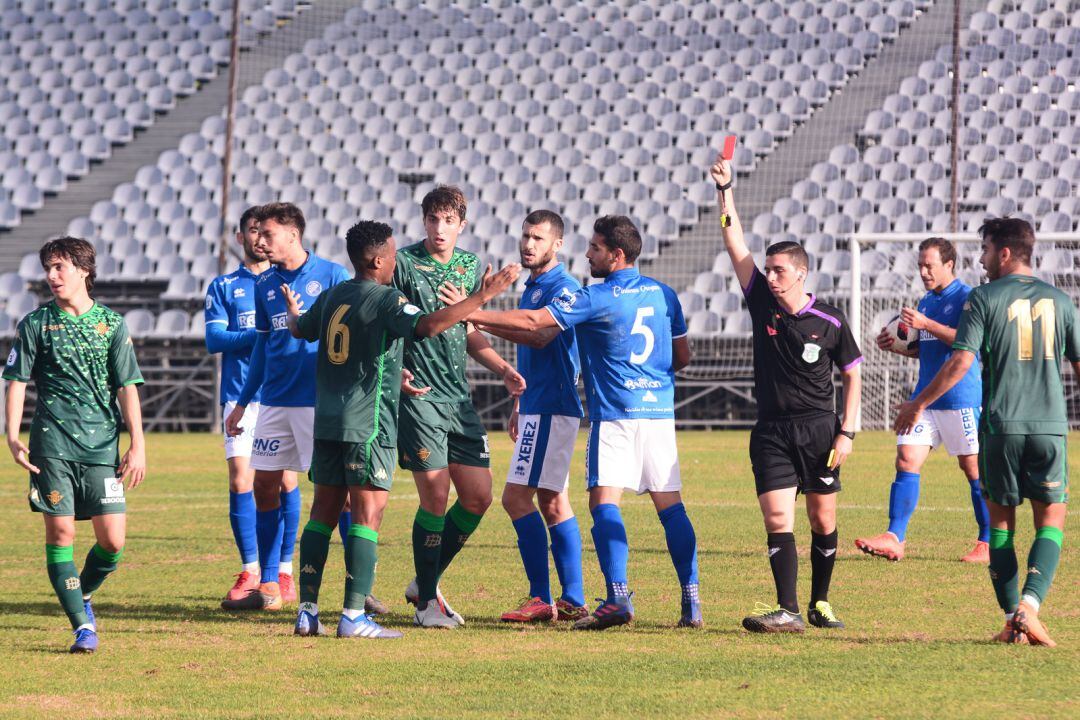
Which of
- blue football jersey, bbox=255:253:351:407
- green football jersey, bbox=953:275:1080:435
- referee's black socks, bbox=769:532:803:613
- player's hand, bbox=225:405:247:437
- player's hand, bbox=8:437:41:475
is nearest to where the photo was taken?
player's hand, bbox=8:437:41:475

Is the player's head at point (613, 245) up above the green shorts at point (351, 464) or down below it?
above

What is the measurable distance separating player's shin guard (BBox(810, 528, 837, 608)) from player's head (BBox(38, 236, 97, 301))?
3507 millimetres

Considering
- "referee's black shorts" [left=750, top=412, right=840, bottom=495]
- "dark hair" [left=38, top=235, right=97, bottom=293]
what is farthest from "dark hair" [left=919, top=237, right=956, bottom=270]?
"dark hair" [left=38, top=235, right=97, bottom=293]

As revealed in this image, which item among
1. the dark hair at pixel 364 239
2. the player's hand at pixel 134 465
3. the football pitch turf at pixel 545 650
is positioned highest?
the dark hair at pixel 364 239

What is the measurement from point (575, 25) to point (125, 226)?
1147 cm

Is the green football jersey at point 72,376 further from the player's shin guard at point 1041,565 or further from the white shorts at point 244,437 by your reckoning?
the player's shin guard at point 1041,565

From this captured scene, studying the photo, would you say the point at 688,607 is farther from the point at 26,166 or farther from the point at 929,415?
the point at 26,166

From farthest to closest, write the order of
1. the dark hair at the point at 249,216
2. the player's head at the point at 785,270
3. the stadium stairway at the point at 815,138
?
the stadium stairway at the point at 815,138 → the dark hair at the point at 249,216 → the player's head at the point at 785,270

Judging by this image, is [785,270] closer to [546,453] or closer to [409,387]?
[546,453]

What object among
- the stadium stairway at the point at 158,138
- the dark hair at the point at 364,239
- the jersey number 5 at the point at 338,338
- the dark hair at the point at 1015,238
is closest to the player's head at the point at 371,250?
the dark hair at the point at 364,239

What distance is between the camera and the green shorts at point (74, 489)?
5.69m

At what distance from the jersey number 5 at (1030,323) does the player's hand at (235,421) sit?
4114 mm

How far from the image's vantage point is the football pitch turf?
4.60 m

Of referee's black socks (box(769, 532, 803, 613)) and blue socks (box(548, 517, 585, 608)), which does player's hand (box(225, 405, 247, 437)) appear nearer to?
blue socks (box(548, 517, 585, 608))
